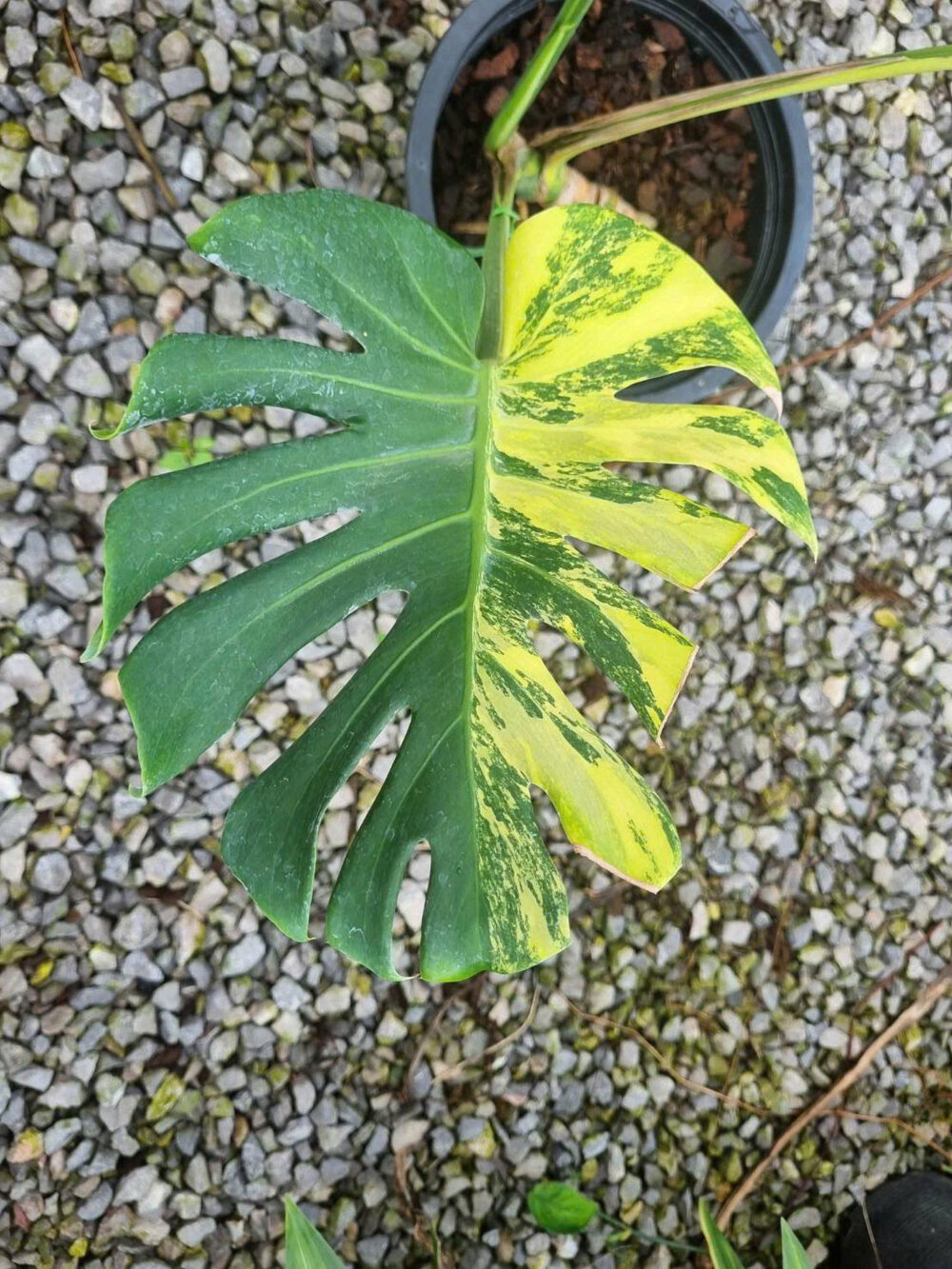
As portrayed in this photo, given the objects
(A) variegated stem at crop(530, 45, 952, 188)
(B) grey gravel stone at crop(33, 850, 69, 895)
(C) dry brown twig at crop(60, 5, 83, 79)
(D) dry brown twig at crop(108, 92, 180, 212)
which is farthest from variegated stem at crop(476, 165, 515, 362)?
(B) grey gravel stone at crop(33, 850, 69, 895)

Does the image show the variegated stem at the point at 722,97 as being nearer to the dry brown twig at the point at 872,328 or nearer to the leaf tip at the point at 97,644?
the dry brown twig at the point at 872,328

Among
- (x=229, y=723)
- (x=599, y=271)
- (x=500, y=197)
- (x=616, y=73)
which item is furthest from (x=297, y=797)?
(x=616, y=73)

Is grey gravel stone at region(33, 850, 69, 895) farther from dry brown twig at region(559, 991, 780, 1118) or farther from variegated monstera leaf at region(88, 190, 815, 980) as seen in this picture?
dry brown twig at region(559, 991, 780, 1118)

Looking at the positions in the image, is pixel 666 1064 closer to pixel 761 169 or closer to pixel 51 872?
pixel 51 872

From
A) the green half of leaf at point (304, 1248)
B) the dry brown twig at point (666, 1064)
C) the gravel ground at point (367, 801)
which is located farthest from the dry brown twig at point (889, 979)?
the green half of leaf at point (304, 1248)

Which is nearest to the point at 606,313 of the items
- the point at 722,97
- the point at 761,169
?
the point at 722,97

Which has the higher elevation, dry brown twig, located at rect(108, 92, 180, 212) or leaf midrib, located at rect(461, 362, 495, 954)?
dry brown twig, located at rect(108, 92, 180, 212)

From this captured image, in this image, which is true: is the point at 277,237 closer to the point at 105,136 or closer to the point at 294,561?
the point at 294,561
